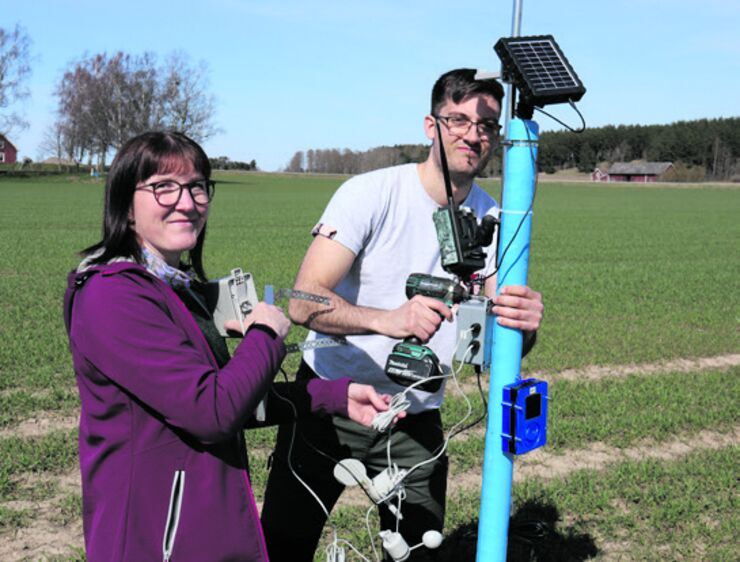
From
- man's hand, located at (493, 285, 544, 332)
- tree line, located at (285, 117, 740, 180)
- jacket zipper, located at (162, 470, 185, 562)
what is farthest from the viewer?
tree line, located at (285, 117, 740, 180)

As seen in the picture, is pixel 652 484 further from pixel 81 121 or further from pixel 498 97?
pixel 81 121

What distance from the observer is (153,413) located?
6.53 ft

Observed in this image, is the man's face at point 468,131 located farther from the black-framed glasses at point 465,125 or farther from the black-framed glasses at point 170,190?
the black-framed glasses at point 170,190

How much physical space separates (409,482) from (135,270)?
180cm

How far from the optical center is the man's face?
303 centimetres

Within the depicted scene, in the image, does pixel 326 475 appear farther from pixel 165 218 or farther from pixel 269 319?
pixel 165 218

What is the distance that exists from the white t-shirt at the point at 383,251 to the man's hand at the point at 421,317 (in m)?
0.69

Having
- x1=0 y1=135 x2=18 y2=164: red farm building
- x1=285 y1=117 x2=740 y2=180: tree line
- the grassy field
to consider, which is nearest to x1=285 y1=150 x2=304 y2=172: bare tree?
x1=285 y1=117 x2=740 y2=180: tree line

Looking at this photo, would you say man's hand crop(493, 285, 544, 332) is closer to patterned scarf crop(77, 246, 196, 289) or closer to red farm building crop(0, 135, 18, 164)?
patterned scarf crop(77, 246, 196, 289)

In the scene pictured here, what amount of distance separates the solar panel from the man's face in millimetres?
779

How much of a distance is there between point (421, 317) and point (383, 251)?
851 mm

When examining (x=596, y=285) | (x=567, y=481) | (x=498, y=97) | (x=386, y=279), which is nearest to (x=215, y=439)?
(x=386, y=279)

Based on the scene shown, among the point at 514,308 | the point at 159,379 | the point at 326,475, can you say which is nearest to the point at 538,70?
the point at 514,308

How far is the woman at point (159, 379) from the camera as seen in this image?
1917 mm
